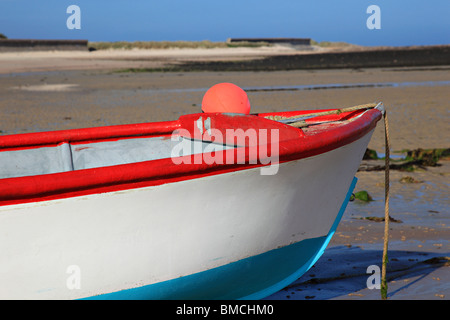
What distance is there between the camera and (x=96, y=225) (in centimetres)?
296

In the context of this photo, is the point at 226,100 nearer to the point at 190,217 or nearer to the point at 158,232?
the point at 190,217

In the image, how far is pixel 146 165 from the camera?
292 centimetres

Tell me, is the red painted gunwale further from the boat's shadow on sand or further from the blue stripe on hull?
the boat's shadow on sand

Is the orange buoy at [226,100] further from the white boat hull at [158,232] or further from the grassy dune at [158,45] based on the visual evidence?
the grassy dune at [158,45]

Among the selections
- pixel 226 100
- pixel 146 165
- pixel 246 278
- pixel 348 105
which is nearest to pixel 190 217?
pixel 146 165

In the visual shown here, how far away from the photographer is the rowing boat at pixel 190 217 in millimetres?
2828

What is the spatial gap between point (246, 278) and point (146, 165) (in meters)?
1.21

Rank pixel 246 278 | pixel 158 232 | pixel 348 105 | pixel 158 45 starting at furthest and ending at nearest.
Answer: pixel 158 45, pixel 348 105, pixel 246 278, pixel 158 232

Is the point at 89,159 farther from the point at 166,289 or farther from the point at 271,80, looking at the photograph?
the point at 271,80

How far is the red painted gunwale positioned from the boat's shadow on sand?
3.61ft

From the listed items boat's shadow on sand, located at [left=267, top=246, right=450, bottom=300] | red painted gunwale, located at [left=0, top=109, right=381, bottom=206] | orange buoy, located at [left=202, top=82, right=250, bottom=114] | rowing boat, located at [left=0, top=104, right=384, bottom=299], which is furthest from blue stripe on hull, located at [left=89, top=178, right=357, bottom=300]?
orange buoy, located at [left=202, top=82, right=250, bottom=114]

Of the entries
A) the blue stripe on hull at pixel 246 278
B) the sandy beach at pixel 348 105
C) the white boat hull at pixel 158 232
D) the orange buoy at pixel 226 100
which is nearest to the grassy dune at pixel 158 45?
the sandy beach at pixel 348 105
